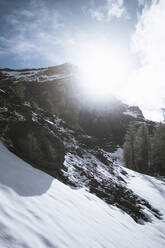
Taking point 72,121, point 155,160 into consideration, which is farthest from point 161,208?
point 72,121

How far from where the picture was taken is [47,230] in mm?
2818

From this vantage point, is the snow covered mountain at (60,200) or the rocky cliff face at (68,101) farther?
the rocky cliff face at (68,101)

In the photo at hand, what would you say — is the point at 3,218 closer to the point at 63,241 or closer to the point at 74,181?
the point at 63,241

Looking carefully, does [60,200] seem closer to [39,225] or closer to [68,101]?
[39,225]

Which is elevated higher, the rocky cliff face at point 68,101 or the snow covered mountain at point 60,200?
the rocky cliff face at point 68,101

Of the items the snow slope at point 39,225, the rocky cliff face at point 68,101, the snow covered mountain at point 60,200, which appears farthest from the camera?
the rocky cliff face at point 68,101

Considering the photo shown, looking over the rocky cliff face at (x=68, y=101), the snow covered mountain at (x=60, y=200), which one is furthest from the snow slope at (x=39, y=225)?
the rocky cliff face at (x=68, y=101)

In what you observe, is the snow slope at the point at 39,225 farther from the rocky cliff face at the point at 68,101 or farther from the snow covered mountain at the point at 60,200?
the rocky cliff face at the point at 68,101

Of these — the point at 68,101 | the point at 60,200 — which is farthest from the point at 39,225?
the point at 68,101

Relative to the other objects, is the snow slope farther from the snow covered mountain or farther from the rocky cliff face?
the rocky cliff face

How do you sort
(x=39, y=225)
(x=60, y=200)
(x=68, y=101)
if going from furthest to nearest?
(x=68, y=101) → (x=60, y=200) → (x=39, y=225)

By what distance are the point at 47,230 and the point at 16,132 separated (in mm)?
5742

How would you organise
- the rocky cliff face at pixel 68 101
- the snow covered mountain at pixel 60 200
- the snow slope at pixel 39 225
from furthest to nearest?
the rocky cliff face at pixel 68 101, the snow covered mountain at pixel 60 200, the snow slope at pixel 39 225

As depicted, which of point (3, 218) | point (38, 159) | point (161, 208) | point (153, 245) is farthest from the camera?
point (161, 208)
